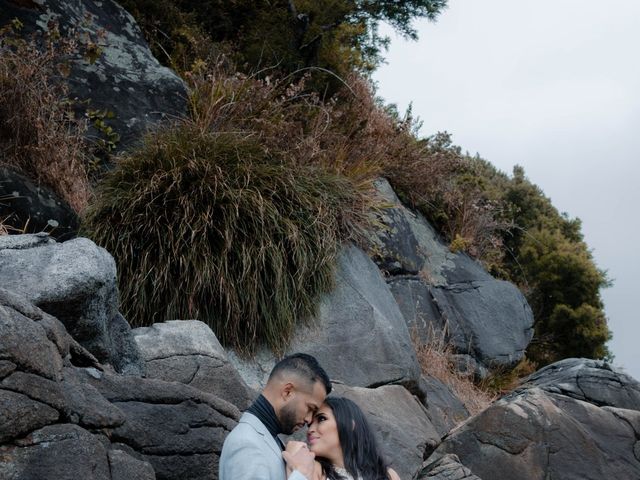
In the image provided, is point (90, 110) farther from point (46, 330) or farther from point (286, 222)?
point (46, 330)

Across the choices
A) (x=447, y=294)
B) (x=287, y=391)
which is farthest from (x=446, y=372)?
(x=287, y=391)

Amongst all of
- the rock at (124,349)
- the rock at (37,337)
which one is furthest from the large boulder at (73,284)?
the rock at (37,337)

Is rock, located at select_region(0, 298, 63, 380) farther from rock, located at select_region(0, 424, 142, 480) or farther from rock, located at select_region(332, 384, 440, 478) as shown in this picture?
rock, located at select_region(332, 384, 440, 478)

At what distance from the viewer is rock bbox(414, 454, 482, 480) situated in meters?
5.82

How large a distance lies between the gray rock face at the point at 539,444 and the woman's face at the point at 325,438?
2518 millimetres

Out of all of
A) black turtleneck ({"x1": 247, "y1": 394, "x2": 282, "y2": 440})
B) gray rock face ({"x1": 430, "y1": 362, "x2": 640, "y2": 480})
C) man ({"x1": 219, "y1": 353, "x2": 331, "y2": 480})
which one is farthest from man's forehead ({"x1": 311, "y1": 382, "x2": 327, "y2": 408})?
gray rock face ({"x1": 430, "y1": 362, "x2": 640, "y2": 480})

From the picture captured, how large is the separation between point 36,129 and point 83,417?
4.43 meters

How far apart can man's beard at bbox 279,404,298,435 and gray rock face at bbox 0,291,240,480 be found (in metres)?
0.67

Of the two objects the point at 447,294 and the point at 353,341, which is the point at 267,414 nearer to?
the point at 353,341

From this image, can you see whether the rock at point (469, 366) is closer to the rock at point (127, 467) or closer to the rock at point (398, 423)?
the rock at point (398, 423)

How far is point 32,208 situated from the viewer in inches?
292

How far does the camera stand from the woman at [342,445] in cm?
418

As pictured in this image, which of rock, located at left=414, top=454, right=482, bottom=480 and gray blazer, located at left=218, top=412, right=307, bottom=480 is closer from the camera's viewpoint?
gray blazer, located at left=218, top=412, right=307, bottom=480

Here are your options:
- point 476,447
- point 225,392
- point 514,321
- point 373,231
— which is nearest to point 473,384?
point 514,321
